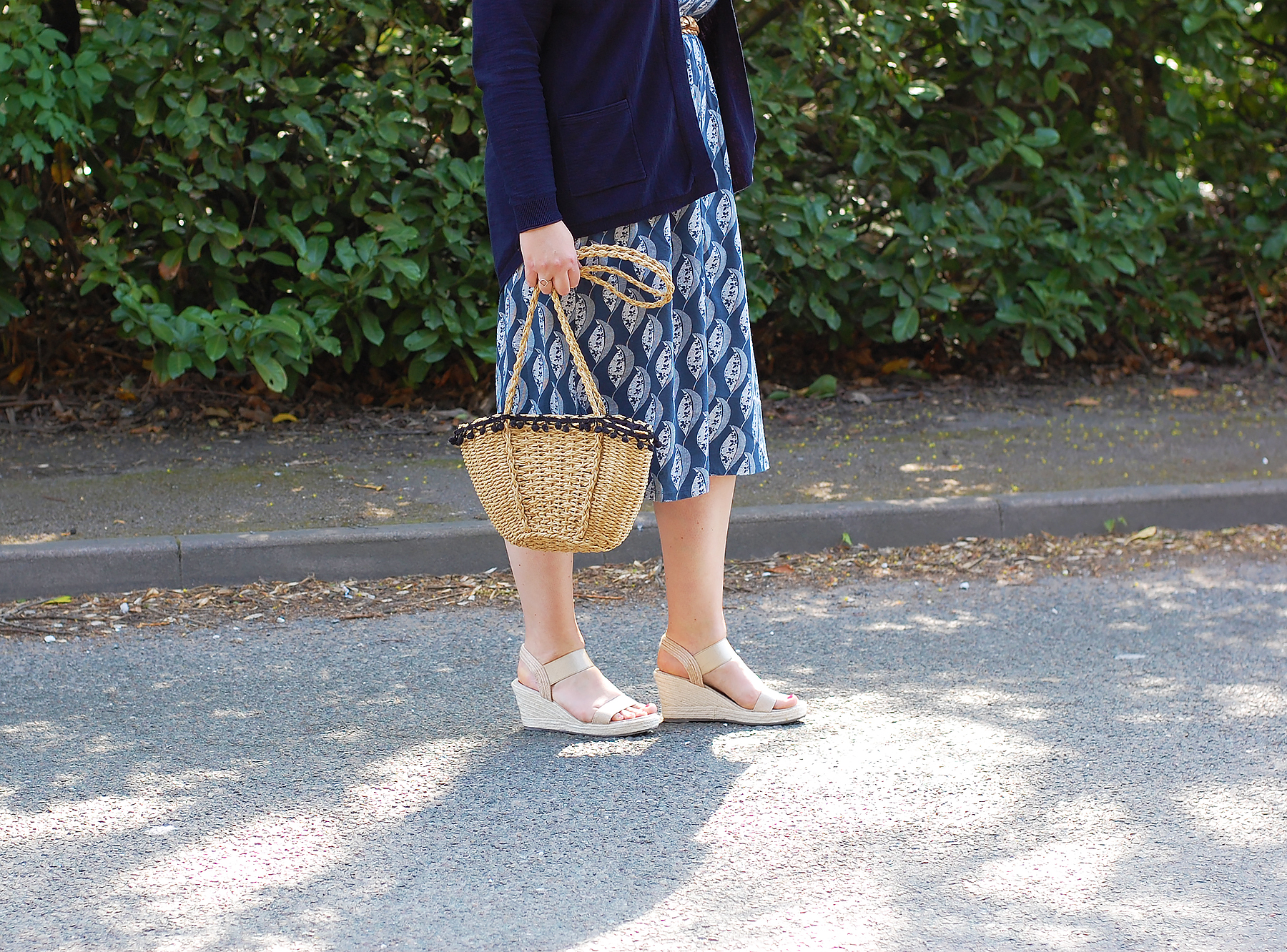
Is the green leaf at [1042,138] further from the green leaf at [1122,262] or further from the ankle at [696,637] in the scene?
the ankle at [696,637]

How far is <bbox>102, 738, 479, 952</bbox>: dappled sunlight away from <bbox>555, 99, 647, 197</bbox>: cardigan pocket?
4.07 feet

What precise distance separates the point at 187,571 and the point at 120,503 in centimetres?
70

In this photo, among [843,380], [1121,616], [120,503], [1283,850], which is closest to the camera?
[1283,850]

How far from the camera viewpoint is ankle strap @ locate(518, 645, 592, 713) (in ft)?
10.1

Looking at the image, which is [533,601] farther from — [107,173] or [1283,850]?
[107,173]

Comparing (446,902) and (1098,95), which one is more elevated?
(1098,95)

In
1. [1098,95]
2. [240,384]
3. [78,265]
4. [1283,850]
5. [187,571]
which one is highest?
[1098,95]

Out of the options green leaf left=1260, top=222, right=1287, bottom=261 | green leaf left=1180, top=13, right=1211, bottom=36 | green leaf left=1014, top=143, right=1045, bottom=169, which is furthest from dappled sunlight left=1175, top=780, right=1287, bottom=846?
green leaf left=1260, top=222, right=1287, bottom=261

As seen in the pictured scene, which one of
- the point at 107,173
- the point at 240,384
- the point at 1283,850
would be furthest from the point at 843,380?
the point at 1283,850

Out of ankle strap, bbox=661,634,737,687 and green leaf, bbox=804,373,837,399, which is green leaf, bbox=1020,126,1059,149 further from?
ankle strap, bbox=661,634,737,687

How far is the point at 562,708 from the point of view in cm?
306

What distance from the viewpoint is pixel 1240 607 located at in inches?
159

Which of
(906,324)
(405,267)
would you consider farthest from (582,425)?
(906,324)

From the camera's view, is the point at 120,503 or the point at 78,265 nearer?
the point at 120,503
